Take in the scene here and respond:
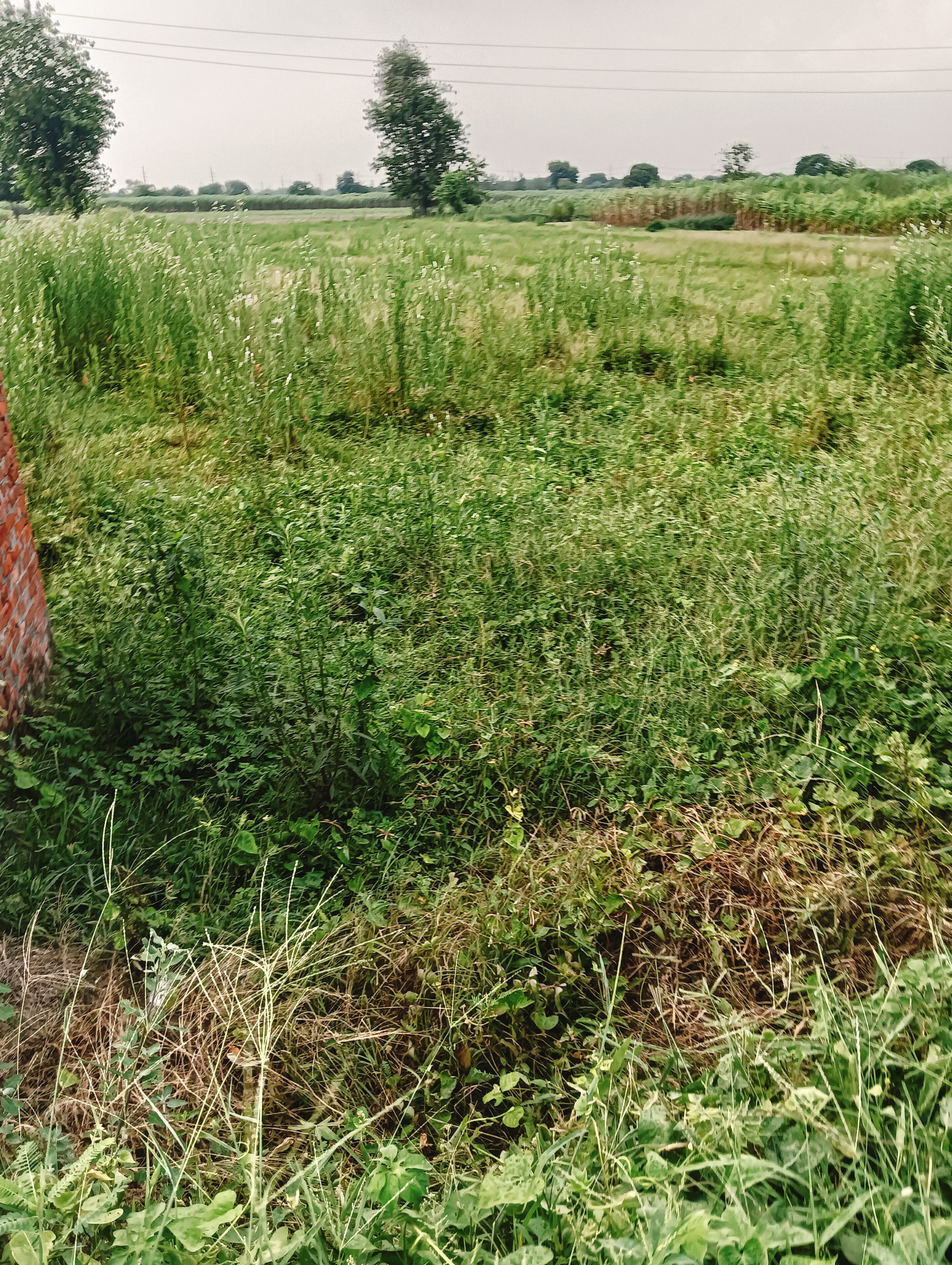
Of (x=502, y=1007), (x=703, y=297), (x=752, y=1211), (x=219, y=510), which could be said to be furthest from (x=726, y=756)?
(x=703, y=297)

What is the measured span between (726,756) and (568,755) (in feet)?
2.03

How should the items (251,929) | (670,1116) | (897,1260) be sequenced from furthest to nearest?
(251,929) → (670,1116) → (897,1260)

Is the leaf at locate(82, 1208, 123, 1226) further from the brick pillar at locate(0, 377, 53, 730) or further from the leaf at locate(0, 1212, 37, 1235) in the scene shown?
the brick pillar at locate(0, 377, 53, 730)

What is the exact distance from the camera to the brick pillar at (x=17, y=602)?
319 cm

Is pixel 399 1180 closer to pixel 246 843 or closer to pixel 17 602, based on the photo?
pixel 246 843

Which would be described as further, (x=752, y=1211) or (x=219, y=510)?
(x=219, y=510)

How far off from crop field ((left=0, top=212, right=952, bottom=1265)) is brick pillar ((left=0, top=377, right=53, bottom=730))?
0.45 ft

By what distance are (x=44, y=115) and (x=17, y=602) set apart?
38220mm

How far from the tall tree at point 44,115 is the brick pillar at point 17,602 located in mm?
34351

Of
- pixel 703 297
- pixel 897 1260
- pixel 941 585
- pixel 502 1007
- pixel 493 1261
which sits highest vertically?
pixel 703 297

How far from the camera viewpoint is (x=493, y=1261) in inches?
61.5

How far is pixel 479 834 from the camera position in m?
3.17

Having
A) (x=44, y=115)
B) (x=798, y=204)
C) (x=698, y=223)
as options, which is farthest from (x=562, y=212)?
(x=44, y=115)

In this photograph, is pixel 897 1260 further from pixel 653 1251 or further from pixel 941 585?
pixel 941 585
